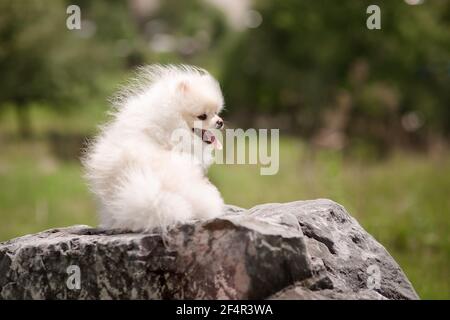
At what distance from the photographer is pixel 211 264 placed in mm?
4199

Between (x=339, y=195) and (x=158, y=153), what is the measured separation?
5.04 meters

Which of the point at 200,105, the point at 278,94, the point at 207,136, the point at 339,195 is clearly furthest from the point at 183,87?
the point at 278,94

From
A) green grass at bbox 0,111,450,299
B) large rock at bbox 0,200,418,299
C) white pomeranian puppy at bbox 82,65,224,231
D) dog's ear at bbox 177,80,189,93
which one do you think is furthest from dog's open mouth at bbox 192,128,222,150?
green grass at bbox 0,111,450,299

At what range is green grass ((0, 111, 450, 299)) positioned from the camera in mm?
9633

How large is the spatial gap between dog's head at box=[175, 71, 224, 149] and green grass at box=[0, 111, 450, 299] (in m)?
4.00

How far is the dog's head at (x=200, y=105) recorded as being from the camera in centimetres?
476

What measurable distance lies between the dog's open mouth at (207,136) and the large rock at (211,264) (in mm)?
626

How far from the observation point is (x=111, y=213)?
15.4 ft

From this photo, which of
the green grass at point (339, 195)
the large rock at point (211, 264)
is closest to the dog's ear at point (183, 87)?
the large rock at point (211, 264)

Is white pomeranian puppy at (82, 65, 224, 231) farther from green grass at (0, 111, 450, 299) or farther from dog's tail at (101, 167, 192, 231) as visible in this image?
green grass at (0, 111, 450, 299)

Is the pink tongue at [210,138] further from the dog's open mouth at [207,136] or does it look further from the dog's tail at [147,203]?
the dog's tail at [147,203]
